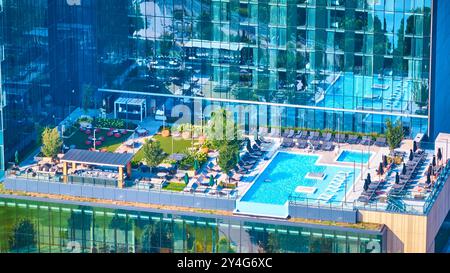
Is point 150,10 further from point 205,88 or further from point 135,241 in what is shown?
point 135,241

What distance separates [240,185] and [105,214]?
9.48 m

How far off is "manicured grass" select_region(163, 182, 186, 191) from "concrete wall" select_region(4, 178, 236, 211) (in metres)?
1.26

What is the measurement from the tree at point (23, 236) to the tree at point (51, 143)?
603 cm

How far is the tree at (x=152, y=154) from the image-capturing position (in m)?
95.0

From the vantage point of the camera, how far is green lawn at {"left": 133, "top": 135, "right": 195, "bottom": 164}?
3917 inches

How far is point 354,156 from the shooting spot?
9906 centimetres

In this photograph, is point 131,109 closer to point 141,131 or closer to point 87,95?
point 141,131

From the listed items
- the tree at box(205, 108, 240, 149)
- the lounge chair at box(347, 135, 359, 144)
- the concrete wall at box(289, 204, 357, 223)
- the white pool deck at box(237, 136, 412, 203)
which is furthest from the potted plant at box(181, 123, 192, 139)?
the concrete wall at box(289, 204, 357, 223)

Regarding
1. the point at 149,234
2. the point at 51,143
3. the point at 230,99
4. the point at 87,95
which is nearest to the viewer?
the point at 149,234

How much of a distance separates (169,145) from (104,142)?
200 inches

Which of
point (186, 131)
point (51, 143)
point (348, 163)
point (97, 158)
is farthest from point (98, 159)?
point (348, 163)

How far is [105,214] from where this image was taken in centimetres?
9294

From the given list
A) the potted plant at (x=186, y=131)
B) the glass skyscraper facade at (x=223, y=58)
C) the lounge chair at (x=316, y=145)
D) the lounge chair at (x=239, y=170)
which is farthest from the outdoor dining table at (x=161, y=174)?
the lounge chair at (x=316, y=145)

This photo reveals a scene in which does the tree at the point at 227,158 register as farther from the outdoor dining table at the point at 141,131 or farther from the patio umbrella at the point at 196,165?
the outdoor dining table at the point at 141,131
